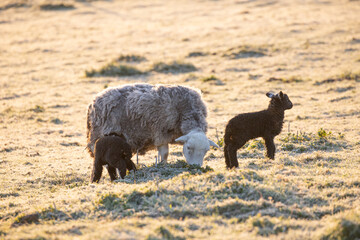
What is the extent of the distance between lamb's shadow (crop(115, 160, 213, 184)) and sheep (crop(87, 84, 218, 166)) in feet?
1.68

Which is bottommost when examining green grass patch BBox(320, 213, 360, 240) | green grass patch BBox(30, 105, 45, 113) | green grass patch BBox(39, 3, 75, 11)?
green grass patch BBox(30, 105, 45, 113)

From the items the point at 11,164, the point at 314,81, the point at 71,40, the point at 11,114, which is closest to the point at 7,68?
the point at 71,40

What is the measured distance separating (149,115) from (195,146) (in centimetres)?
134

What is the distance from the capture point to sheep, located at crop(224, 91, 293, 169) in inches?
309

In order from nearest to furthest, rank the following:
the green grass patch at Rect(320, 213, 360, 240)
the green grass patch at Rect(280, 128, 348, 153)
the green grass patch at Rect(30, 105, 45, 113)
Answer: the green grass patch at Rect(320, 213, 360, 240), the green grass patch at Rect(280, 128, 348, 153), the green grass patch at Rect(30, 105, 45, 113)

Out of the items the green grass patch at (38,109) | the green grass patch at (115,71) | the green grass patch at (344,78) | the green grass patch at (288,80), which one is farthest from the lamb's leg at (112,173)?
the green grass patch at (115,71)

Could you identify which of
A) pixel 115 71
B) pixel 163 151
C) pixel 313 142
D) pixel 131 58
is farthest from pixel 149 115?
pixel 131 58

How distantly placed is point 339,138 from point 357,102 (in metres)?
4.73

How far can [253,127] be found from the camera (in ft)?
26.0

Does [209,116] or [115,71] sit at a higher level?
[115,71]

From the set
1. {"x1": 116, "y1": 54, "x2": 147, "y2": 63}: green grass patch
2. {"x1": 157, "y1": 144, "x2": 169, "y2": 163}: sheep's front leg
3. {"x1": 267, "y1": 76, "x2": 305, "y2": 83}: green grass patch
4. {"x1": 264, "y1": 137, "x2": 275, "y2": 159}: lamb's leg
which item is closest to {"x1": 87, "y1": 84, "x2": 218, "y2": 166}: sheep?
{"x1": 157, "y1": 144, "x2": 169, "y2": 163}: sheep's front leg

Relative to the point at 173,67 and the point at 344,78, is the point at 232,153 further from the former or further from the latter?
the point at 173,67

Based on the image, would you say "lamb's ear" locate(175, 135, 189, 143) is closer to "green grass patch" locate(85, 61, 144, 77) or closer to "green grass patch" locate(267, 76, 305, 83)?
"green grass patch" locate(267, 76, 305, 83)

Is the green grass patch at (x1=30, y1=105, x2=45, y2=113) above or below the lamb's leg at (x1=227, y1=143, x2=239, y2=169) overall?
below
